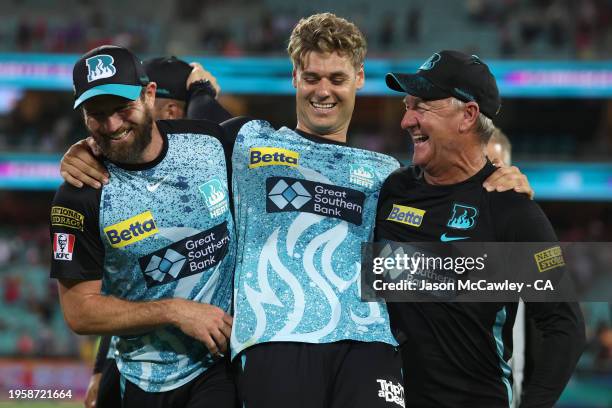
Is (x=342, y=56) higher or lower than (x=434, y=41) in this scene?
lower

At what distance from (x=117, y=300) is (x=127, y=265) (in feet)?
0.56

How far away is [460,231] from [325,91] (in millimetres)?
898

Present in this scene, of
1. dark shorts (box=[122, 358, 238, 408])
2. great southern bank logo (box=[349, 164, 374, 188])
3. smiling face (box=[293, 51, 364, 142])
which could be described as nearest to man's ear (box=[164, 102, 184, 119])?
smiling face (box=[293, 51, 364, 142])

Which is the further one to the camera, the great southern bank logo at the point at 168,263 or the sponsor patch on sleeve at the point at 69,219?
the great southern bank logo at the point at 168,263

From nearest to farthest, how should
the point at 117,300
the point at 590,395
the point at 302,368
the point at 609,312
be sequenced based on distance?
1. the point at 302,368
2. the point at 117,300
3. the point at 590,395
4. the point at 609,312

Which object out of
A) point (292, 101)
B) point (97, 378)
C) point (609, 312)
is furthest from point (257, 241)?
point (292, 101)

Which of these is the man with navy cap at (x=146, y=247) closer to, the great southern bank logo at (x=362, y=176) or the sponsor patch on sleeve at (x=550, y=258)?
the great southern bank logo at (x=362, y=176)

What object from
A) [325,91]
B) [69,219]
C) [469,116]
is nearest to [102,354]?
[69,219]

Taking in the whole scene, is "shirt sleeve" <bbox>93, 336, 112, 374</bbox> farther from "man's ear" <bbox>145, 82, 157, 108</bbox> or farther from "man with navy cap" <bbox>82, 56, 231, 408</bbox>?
"man's ear" <bbox>145, 82, 157, 108</bbox>

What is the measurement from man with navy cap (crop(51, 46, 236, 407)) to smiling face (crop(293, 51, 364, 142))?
0.48 meters

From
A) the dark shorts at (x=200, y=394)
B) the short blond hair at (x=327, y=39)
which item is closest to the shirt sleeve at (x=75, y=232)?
the dark shorts at (x=200, y=394)

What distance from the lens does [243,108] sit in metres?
24.4

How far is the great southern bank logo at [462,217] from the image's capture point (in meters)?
4.09

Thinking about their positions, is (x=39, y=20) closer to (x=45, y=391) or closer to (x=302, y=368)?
(x=45, y=391)
